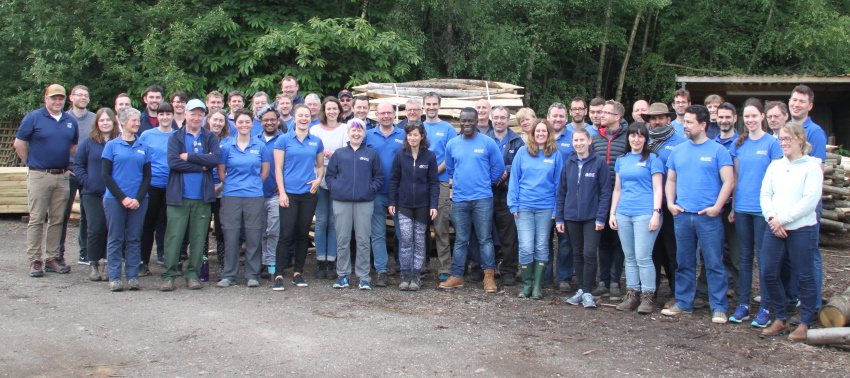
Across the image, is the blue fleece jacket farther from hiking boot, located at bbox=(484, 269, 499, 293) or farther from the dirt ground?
hiking boot, located at bbox=(484, 269, 499, 293)

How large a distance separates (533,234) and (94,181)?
15.8 ft

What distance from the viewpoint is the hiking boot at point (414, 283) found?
7.80 metres

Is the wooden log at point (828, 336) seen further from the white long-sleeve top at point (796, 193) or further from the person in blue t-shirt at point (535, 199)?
the person in blue t-shirt at point (535, 199)

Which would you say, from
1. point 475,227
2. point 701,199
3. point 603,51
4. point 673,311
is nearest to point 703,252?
point 701,199

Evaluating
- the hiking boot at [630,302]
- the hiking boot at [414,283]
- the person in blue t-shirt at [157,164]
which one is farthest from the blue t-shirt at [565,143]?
the person in blue t-shirt at [157,164]

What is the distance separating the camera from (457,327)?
6250mm

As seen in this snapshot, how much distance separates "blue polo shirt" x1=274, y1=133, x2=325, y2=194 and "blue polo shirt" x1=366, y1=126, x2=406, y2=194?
2.38 feet

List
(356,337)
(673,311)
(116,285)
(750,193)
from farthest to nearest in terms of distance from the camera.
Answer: (116,285)
(673,311)
(750,193)
(356,337)

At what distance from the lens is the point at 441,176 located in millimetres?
8336

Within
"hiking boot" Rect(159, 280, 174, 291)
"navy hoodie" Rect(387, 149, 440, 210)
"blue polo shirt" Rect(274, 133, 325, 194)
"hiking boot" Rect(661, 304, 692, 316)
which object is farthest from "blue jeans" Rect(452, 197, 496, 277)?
"hiking boot" Rect(159, 280, 174, 291)

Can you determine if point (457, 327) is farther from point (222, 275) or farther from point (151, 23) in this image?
point (151, 23)

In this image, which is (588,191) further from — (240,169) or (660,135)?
(240,169)

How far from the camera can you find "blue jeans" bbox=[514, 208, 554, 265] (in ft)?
24.7

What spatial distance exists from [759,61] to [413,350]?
58.0 ft
